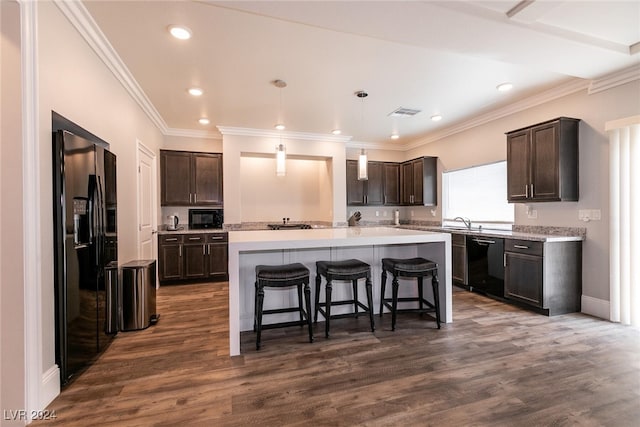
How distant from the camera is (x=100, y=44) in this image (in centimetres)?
261

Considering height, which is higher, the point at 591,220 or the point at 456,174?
the point at 456,174

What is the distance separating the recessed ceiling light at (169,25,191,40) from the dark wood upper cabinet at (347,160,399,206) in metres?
4.15

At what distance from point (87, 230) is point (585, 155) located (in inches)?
200

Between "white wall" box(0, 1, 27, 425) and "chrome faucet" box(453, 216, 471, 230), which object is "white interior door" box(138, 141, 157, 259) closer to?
"white wall" box(0, 1, 27, 425)

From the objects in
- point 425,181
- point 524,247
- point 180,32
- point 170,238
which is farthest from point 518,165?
point 170,238

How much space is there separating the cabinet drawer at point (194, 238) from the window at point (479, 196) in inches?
181

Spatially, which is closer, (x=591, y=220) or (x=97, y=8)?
(x=97, y=8)

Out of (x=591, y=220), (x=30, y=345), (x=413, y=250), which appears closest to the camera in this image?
(x=30, y=345)

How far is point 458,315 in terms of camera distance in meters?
3.42

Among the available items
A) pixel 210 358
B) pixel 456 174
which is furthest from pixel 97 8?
pixel 456 174

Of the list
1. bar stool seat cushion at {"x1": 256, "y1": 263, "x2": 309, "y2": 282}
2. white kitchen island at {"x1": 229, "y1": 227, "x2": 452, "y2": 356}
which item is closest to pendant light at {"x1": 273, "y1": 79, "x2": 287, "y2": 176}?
white kitchen island at {"x1": 229, "y1": 227, "x2": 452, "y2": 356}

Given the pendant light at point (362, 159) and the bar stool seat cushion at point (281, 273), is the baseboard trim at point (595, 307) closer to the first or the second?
the pendant light at point (362, 159)

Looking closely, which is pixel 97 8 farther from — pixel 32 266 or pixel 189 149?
pixel 189 149

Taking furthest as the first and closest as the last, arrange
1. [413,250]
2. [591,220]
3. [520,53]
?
[413,250]
[591,220]
[520,53]
